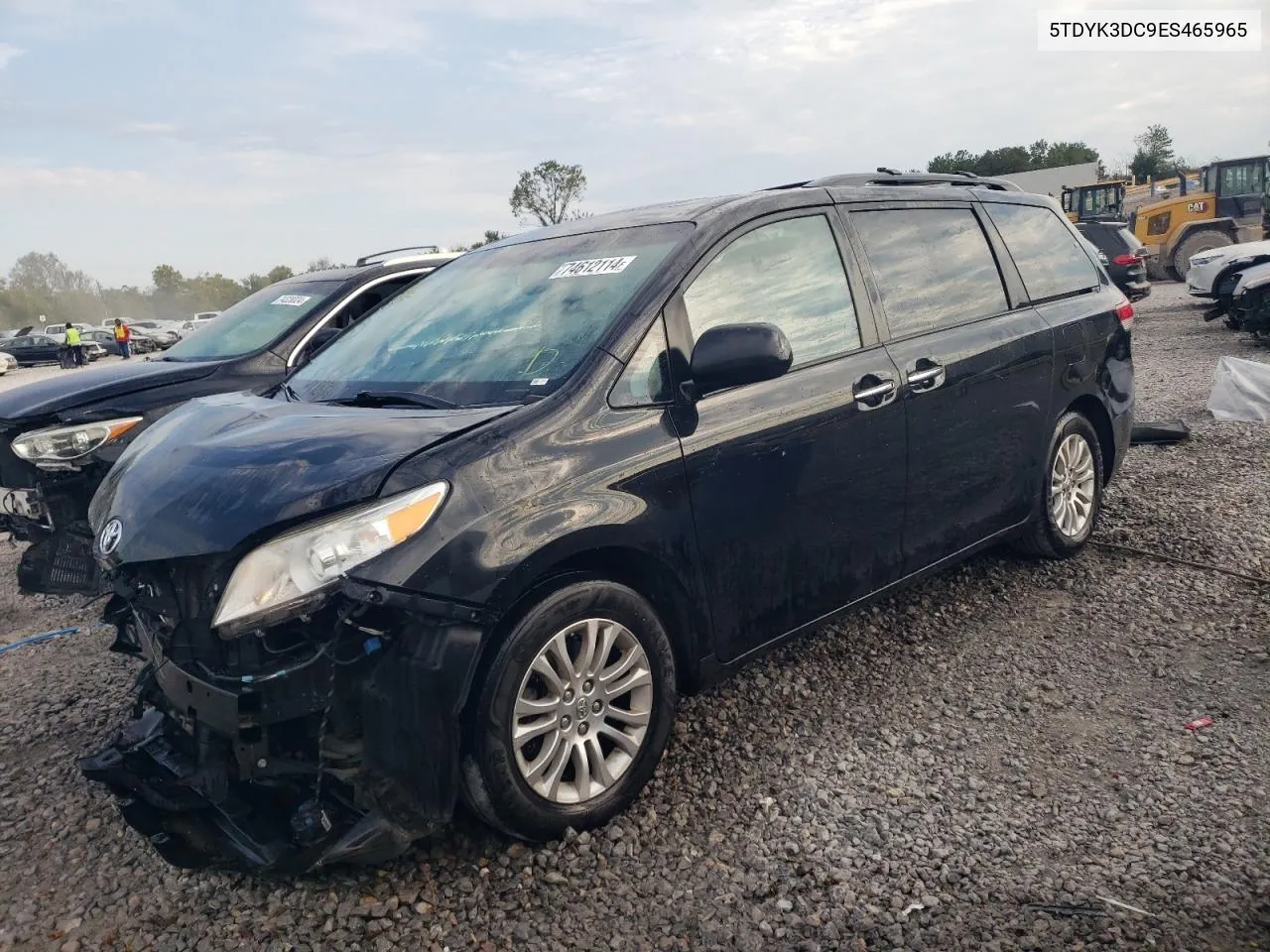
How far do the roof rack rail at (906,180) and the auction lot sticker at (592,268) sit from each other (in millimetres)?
1014

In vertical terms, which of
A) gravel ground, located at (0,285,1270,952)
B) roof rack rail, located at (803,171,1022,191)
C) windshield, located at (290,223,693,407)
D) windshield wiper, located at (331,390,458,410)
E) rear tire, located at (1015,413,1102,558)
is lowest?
gravel ground, located at (0,285,1270,952)

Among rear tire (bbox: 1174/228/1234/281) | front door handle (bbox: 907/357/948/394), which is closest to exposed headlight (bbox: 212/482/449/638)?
front door handle (bbox: 907/357/948/394)

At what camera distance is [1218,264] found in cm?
1427

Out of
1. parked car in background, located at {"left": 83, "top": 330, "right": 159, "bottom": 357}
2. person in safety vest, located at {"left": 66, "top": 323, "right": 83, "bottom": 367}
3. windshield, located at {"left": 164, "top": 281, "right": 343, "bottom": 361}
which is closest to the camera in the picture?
windshield, located at {"left": 164, "top": 281, "right": 343, "bottom": 361}

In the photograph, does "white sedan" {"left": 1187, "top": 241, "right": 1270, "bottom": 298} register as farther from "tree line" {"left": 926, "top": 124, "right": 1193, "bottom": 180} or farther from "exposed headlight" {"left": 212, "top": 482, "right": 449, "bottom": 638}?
"tree line" {"left": 926, "top": 124, "right": 1193, "bottom": 180}

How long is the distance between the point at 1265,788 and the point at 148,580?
3.23m

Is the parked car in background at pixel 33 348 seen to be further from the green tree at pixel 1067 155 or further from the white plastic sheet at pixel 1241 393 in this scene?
the green tree at pixel 1067 155

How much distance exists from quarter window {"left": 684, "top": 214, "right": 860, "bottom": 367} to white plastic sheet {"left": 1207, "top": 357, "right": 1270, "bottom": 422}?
19.2ft

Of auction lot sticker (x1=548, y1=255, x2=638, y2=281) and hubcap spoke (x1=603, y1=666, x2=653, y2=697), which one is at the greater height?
auction lot sticker (x1=548, y1=255, x2=638, y2=281)

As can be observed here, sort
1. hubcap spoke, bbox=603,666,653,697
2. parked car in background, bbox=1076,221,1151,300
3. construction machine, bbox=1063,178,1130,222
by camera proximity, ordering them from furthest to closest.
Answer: construction machine, bbox=1063,178,1130,222, parked car in background, bbox=1076,221,1151,300, hubcap spoke, bbox=603,666,653,697

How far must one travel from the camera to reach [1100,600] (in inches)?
174

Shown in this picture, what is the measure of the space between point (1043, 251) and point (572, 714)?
351 cm

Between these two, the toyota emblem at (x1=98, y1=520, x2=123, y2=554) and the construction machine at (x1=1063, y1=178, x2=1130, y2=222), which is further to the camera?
the construction machine at (x1=1063, y1=178, x2=1130, y2=222)

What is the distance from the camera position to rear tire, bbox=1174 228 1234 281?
2259 centimetres
